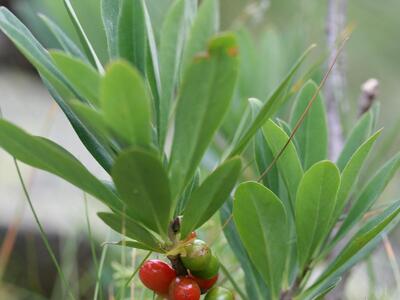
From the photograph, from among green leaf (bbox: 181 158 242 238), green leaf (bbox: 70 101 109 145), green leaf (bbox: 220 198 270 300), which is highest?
green leaf (bbox: 70 101 109 145)

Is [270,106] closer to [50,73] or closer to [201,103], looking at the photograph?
[201,103]

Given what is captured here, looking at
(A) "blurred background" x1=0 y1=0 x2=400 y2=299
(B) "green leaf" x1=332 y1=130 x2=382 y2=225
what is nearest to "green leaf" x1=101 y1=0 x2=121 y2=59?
(B) "green leaf" x1=332 y1=130 x2=382 y2=225

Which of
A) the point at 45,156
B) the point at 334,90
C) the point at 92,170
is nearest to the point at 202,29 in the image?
the point at 45,156

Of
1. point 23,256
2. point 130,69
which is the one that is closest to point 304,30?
point 130,69

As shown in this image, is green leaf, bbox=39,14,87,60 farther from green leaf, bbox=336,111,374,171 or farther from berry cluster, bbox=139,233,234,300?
green leaf, bbox=336,111,374,171

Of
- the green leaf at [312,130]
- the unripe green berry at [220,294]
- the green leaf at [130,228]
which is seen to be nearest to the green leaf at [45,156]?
the green leaf at [130,228]

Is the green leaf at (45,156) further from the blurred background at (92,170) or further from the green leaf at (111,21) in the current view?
the blurred background at (92,170)
